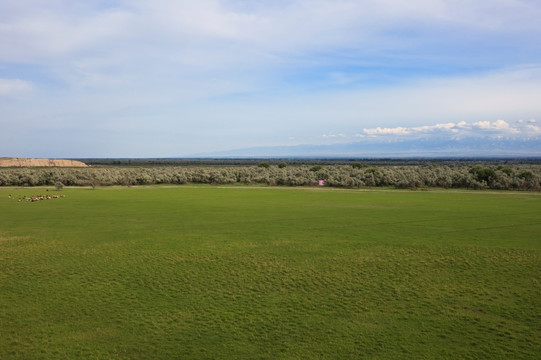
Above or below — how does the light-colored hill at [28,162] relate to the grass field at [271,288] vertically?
above

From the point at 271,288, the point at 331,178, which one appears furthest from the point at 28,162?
the point at 271,288

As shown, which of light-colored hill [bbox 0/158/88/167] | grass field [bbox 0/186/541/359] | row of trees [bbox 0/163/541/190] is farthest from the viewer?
light-colored hill [bbox 0/158/88/167]

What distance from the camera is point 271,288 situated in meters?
10.8

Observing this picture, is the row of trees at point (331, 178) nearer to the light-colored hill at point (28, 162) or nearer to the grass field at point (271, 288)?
the grass field at point (271, 288)

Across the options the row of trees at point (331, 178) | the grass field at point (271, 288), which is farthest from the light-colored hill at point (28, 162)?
the grass field at point (271, 288)

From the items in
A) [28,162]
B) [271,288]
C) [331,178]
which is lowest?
[271,288]

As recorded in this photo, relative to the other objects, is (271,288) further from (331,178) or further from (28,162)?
(28,162)

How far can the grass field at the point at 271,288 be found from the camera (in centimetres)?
785

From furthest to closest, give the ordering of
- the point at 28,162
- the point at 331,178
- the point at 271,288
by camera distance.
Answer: the point at 28,162 → the point at 331,178 → the point at 271,288

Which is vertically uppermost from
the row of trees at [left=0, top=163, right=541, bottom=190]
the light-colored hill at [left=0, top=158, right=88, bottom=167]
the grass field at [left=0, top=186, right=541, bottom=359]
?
the light-colored hill at [left=0, top=158, right=88, bottom=167]

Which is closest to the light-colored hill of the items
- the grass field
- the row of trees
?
the row of trees

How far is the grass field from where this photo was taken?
7.85 meters

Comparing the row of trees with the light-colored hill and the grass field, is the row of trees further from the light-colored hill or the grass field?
the light-colored hill

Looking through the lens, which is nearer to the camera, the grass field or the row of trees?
the grass field
